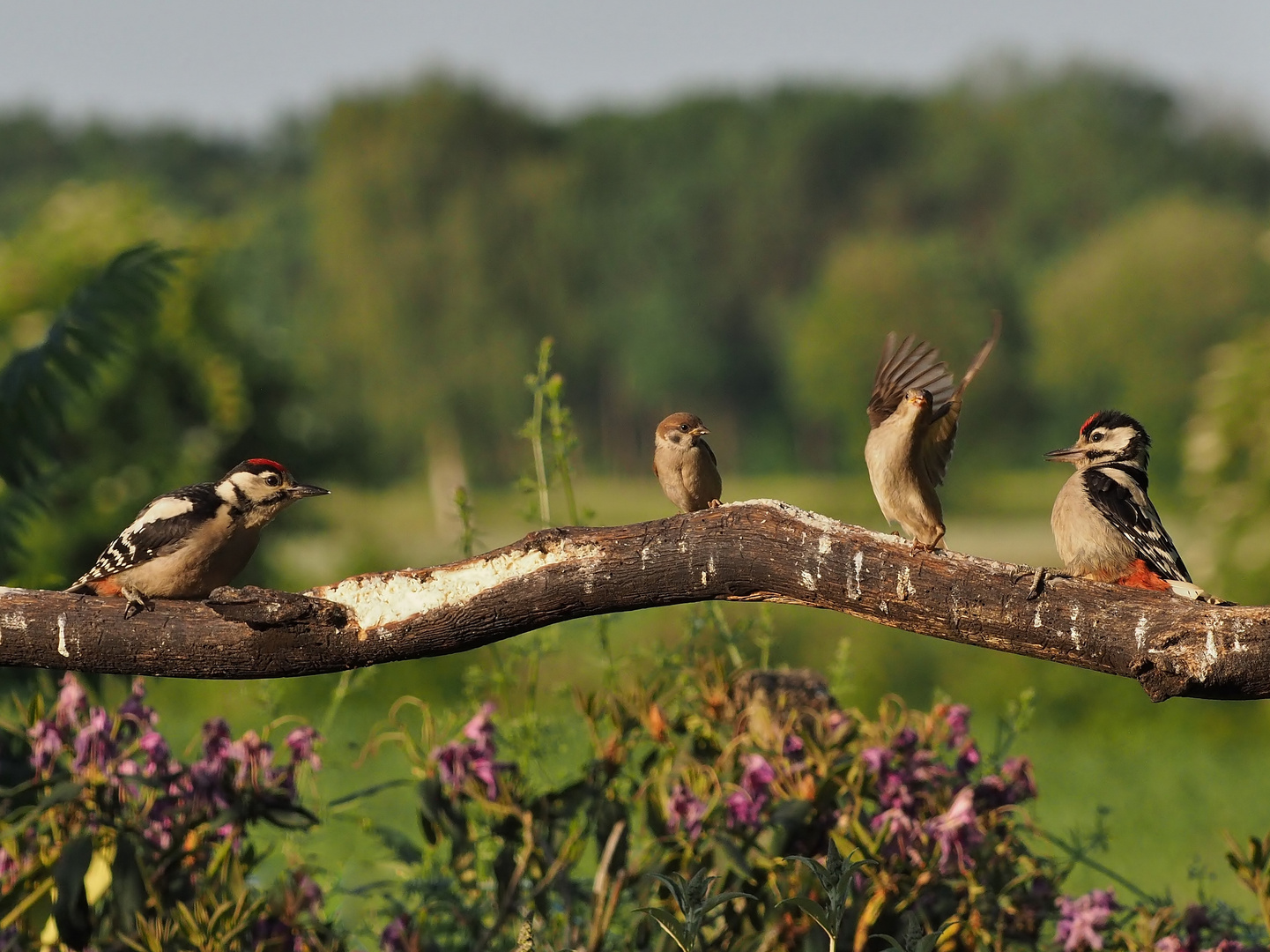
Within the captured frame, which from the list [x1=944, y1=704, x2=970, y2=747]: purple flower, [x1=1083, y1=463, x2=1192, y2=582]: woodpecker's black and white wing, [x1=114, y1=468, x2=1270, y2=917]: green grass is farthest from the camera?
[x1=114, y1=468, x2=1270, y2=917]: green grass

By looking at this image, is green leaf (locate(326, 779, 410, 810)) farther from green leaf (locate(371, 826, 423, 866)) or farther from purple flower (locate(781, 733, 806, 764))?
purple flower (locate(781, 733, 806, 764))

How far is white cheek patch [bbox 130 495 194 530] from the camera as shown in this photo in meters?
3.83

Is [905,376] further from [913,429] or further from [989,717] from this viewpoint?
[989,717]

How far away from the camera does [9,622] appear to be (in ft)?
11.4

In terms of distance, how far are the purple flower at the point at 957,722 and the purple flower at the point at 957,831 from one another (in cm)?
28

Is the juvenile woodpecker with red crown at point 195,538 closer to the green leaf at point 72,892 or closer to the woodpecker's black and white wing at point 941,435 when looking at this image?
the green leaf at point 72,892

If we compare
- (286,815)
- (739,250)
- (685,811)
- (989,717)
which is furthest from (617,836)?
(739,250)

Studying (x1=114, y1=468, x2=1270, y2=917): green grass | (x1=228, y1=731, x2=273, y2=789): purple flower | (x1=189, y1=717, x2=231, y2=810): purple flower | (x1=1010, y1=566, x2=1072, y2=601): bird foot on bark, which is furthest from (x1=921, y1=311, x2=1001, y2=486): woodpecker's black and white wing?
(x1=114, y1=468, x2=1270, y2=917): green grass

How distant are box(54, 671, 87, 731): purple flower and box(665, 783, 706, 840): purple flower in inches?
67.2

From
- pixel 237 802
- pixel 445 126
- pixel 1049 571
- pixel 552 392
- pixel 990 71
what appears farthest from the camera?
pixel 990 71

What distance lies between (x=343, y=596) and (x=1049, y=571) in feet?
5.06

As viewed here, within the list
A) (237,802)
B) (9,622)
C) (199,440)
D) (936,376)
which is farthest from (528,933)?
(199,440)

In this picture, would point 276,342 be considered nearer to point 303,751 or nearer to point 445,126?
point 303,751

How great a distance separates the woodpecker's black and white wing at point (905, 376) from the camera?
151 inches
